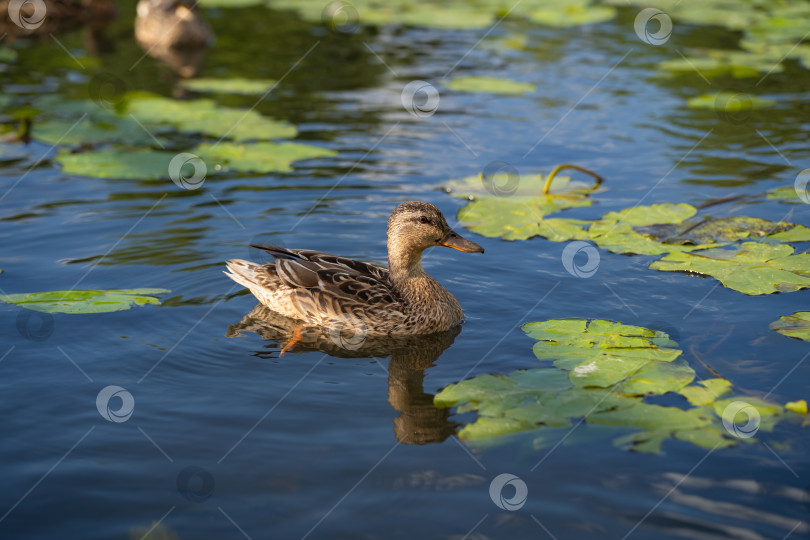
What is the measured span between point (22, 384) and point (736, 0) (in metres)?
19.6

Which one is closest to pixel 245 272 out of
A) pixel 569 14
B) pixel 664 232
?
pixel 664 232

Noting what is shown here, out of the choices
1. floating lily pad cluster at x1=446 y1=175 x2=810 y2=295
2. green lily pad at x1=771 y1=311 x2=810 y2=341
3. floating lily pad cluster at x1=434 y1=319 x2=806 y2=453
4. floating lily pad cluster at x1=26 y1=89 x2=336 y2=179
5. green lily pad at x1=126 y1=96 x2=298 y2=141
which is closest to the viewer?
floating lily pad cluster at x1=434 y1=319 x2=806 y2=453

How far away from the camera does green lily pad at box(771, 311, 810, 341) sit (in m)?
7.02

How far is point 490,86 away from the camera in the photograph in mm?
14758

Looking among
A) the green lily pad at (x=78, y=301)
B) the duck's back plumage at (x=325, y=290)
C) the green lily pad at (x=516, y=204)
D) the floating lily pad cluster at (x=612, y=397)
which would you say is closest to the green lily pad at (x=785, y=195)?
the green lily pad at (x=516, y=204)

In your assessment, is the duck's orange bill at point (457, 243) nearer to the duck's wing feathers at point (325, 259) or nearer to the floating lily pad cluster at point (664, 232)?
the duck's wing feathers at point (325, 259)

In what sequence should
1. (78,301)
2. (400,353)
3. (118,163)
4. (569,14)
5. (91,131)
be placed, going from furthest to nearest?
(569,14) → (91,131) → (118,163) → (78,301) → (400,353)

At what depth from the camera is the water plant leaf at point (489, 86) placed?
47.9 ft

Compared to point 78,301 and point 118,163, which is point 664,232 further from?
point 118,163

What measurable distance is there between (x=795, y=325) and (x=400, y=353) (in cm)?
325

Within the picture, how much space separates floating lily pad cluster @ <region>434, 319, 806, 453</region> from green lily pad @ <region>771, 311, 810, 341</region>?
39.2 inches

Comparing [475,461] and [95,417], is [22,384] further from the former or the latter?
[475,461]

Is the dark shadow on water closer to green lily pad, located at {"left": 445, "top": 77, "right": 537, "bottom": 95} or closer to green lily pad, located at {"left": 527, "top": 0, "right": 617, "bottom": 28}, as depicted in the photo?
green lily pad, located at {"left": 445, "top": 77, "right": 537, "bottom": 95}

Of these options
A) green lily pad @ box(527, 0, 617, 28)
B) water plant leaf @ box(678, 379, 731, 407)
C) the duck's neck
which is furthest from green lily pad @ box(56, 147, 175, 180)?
green lily pad @ box(527, 0, 617, 28)
